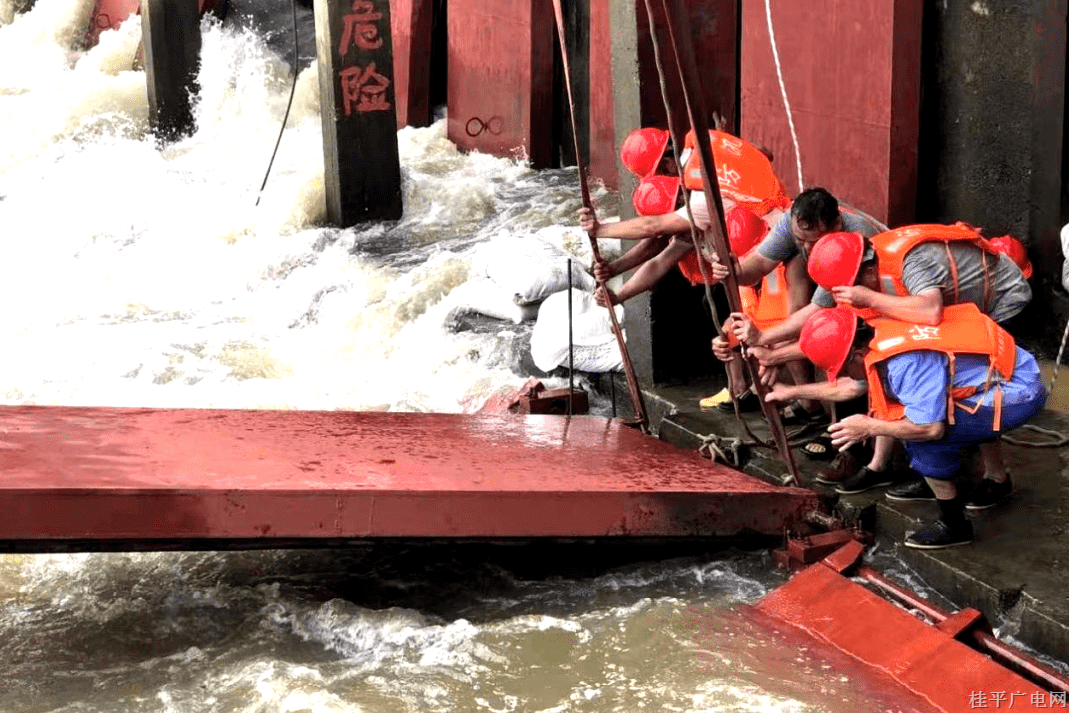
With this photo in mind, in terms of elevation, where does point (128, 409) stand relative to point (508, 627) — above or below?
above

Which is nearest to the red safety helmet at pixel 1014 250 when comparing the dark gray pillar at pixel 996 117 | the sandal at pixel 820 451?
the dark gray pillar at pixel 996 117

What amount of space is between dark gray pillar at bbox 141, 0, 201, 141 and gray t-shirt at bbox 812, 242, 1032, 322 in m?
12.2

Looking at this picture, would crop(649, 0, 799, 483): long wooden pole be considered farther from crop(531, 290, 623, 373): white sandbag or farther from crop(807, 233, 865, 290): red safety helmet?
crop(531, 290, 623, 373): white sandbag

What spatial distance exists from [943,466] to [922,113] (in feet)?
9.48

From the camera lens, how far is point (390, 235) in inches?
Result: 457

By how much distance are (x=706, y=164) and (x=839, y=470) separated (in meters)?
1.50

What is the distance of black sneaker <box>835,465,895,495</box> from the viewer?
5.46 metres

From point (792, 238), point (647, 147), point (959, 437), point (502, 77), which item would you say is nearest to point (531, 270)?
point (647, 147)

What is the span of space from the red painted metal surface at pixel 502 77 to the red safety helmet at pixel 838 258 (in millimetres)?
7667

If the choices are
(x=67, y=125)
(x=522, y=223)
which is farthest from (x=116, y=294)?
(x=67, y=125)

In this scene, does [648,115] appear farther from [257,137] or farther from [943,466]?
[257,137]

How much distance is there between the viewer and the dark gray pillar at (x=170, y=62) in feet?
51.8

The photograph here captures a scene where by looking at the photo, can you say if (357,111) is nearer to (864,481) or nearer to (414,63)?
(414,63)

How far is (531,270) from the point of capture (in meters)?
8.41
